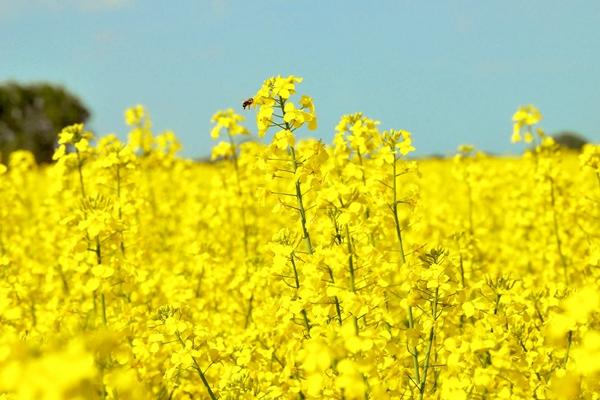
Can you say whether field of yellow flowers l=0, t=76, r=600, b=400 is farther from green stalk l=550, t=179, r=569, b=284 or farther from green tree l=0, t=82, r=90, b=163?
green tree l=0, t=82, r=90, b=163

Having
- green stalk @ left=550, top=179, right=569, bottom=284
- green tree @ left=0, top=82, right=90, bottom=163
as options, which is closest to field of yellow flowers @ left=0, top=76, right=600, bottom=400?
green stalk @ left=550, top=179, right=569, bottom=284

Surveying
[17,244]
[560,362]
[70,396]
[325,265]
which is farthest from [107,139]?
[70,396]

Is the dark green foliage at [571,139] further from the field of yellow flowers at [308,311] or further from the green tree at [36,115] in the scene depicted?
the field of yellow flowers at [308,311]

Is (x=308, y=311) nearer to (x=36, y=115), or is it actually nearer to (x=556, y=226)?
(x=556, y=226)

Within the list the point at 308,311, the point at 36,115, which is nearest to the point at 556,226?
the point at 308,311

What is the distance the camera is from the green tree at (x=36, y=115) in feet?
135

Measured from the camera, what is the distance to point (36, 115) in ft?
141

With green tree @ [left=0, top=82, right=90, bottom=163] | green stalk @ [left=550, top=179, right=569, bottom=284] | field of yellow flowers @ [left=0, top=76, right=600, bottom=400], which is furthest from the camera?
green tree @ [left=0, top=82, right=90, bottom=163]

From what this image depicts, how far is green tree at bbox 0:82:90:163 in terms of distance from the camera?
41031mm

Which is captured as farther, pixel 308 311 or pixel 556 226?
pixel 556 226

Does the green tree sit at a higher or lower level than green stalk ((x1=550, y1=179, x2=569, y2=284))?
higher

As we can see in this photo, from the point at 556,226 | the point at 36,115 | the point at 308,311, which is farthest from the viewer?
the point at 36,115

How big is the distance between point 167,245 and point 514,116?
15.0ft

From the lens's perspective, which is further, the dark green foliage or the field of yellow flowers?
the dark green foliage
